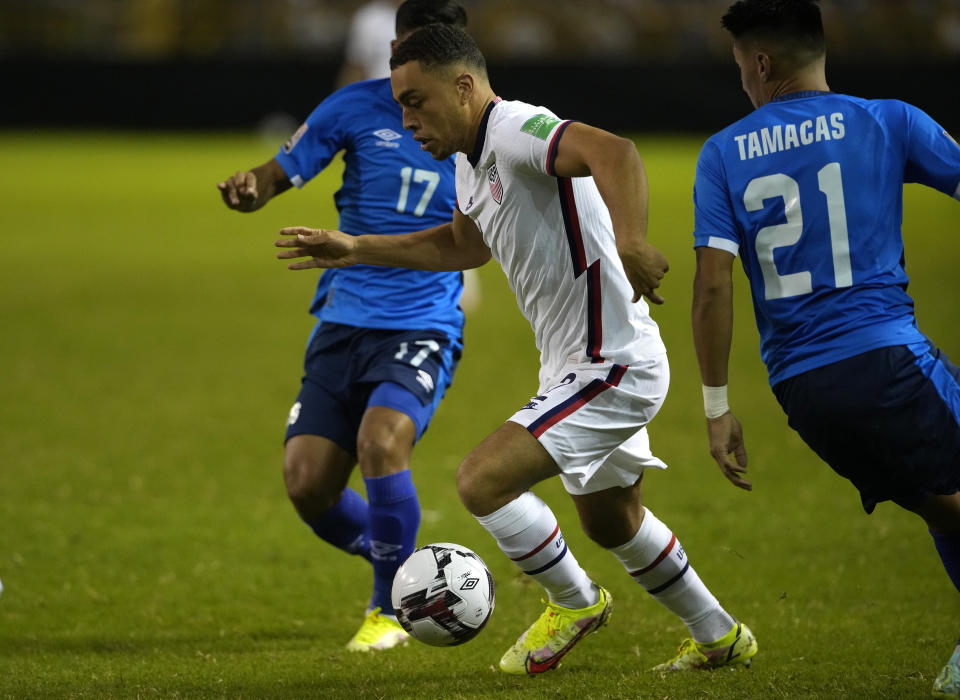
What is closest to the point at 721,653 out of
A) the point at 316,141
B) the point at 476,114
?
the point at 476,114

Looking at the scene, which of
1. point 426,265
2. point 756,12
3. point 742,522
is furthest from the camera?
point 742,522

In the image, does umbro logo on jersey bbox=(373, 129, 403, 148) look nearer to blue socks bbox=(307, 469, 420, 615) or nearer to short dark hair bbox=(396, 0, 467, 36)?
short dark hair bbox=(396, 0, 467, 36)

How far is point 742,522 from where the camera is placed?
250 inches

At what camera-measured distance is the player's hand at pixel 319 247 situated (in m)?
4.31

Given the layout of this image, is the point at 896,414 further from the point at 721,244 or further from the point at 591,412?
the point at 591,412

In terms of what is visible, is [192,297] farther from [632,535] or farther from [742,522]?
[632,535]

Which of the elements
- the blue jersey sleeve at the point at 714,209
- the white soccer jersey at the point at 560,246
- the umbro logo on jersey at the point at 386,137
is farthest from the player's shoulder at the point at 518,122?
the umbro logo on jersey at the point at 386,137

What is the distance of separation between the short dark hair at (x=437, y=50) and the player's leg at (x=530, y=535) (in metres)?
1.22

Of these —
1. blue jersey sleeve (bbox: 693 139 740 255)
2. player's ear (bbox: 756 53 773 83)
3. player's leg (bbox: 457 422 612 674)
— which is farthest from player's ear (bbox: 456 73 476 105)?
player's leg (bbox: 457 422 612 674)

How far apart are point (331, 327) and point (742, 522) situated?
2531mm

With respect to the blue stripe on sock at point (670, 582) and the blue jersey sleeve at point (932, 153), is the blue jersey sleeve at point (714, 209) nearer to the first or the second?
the blue jersey sleeve at point (932, 153)

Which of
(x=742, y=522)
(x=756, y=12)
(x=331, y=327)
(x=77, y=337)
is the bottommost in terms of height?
(x=742, y=522)

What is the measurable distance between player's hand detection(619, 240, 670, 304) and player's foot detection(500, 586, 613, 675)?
142cm

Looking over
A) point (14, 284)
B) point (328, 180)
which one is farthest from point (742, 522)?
Result: point (328, 180)
